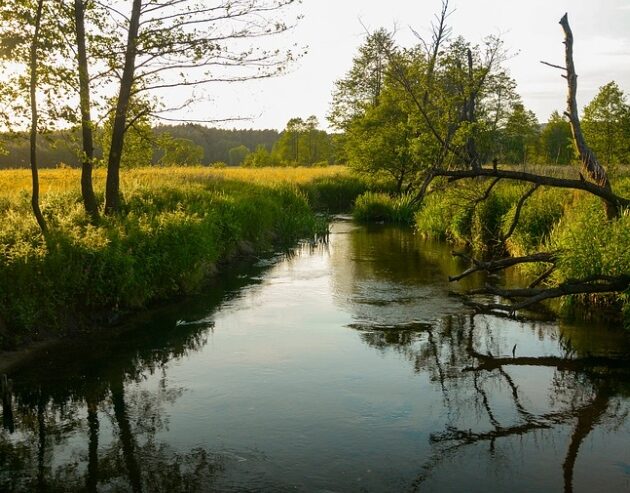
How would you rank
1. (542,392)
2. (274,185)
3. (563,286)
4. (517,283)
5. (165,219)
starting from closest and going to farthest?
(542,392) → (563,286) → (165,219) → (517,283) → (274,185)

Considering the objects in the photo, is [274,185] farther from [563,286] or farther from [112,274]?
[563,286]

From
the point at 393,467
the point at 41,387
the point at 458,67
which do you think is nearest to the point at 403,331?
the point at 393,467

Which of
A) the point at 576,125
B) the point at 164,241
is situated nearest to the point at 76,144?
the point at 164,241

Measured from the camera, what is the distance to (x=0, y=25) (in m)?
10.6

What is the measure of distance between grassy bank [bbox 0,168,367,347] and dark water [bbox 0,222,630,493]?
679mm

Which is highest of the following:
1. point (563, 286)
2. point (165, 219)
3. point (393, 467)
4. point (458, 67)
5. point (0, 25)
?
point (458, 67)

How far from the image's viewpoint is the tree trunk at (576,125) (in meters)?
11.6

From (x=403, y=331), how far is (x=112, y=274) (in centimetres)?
513

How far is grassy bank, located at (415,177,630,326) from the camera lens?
1052cm

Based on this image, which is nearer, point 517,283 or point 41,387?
point 41,387

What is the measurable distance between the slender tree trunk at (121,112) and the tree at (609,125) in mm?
37808

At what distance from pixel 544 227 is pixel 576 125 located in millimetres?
4436

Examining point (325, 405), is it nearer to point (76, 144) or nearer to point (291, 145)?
point (76, 144)

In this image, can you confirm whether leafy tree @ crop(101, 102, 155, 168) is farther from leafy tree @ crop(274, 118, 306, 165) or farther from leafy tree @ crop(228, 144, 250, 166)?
leafy tree @ crop(228, 144, 250, 166)
